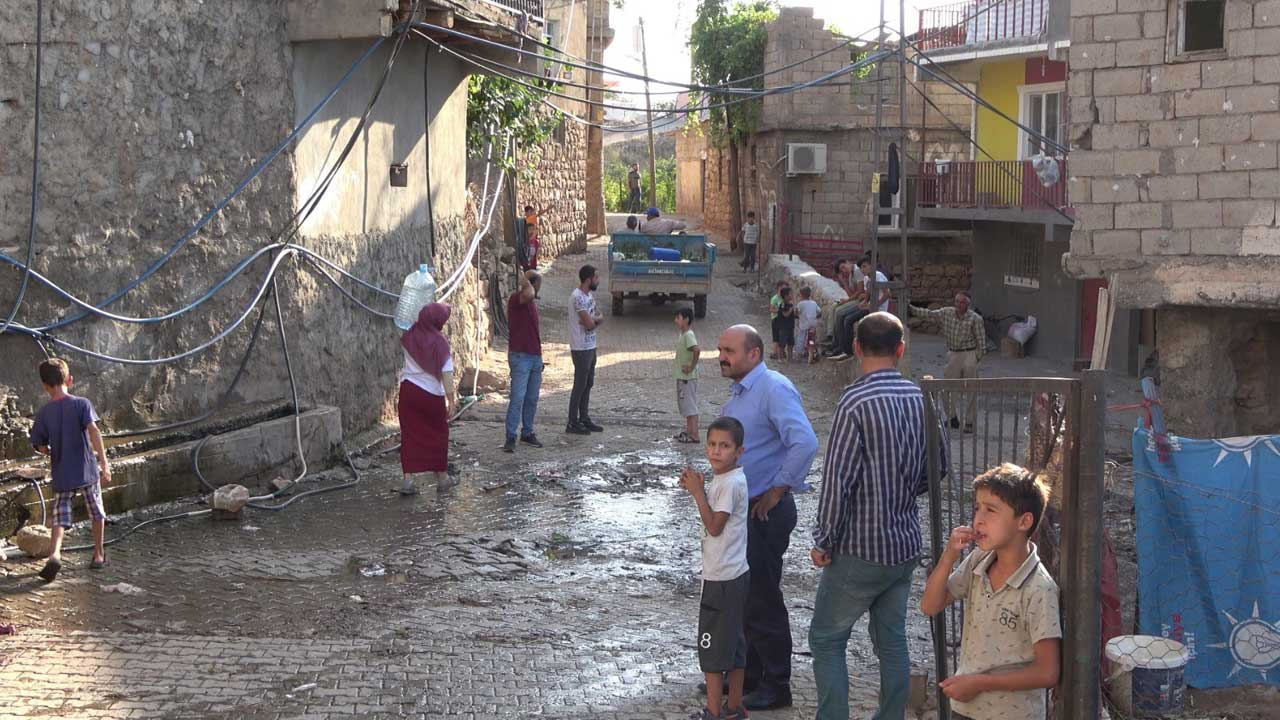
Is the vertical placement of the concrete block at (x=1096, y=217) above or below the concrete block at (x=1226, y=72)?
below

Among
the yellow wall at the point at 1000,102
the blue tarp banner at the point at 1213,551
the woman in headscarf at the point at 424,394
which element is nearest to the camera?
the blue tarp banner at the point at 1213,551

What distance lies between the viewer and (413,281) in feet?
40.6

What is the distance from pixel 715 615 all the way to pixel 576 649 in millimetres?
1408

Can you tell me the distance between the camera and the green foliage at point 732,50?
Answer: 31.4m

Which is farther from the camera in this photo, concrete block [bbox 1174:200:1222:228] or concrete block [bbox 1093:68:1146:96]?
concrete block [bbox 1093:68:1146:96]

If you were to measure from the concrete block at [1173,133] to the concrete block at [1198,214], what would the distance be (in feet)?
1.76

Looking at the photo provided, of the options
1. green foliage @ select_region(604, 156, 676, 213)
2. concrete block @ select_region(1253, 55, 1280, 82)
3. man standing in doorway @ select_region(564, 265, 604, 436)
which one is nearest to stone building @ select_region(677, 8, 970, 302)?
man standing in doorway @ select_region(564, 265, 604, 436)

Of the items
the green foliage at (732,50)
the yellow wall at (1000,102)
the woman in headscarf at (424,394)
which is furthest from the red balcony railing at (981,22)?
the woman in headscarf at (424,394)

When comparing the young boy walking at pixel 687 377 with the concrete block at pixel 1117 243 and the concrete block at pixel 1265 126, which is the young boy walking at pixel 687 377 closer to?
the concrete block at pixel 1117 243

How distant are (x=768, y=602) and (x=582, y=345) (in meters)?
7.20

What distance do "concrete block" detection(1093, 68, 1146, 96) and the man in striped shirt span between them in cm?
742

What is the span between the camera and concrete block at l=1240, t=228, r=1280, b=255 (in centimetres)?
1056

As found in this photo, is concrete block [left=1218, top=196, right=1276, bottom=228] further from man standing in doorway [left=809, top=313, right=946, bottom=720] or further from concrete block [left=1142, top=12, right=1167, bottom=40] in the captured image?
man standing in doorway [left=809, top=313, right=946, bottom=720]

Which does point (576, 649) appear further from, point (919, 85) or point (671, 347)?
point (919, 85)
